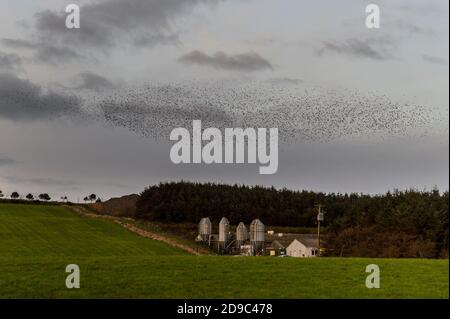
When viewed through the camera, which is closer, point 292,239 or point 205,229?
point 205,229

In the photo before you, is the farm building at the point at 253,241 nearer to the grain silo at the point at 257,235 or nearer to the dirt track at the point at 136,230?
the grain silo at the point at 257,235

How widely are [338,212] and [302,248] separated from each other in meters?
14.0

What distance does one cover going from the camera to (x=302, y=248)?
74.9m

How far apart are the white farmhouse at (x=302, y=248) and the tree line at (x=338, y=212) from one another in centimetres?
275

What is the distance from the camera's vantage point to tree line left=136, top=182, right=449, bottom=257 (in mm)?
60500

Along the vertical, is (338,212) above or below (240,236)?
above

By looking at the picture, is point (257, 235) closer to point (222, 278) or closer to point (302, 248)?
point (302, 248)

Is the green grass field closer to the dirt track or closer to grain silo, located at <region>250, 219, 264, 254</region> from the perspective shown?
the dirt track

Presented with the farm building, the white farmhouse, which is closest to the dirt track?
the farm building

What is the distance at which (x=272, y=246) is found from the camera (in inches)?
2936

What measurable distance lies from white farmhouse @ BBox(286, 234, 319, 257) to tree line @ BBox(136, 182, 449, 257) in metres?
2.75

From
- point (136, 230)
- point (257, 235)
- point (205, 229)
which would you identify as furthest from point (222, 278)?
point (136, 230)
